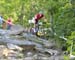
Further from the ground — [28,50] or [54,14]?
[54,14]

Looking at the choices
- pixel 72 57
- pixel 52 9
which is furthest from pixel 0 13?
pixel 72 57

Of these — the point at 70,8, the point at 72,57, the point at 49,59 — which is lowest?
the point at 49,59

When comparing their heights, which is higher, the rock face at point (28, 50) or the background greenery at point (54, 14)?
the background greenery at point (54, 14)

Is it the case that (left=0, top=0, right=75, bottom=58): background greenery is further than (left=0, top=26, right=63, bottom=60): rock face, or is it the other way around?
(left=0, top=26, right=63, bottom=60): rock face

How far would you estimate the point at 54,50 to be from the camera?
693 cm

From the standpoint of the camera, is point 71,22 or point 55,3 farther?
point 55,3

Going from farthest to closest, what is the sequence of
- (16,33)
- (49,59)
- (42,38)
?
(16,33)
(42,38)
(49,59)

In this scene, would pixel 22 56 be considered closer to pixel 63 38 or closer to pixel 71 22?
pixel 63 38

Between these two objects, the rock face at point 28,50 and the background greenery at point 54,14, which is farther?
the rock face at point 28,50

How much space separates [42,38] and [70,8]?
3.32 meters

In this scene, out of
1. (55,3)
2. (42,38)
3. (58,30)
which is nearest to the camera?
(58,30)

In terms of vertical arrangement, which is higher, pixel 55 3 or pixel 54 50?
pixel 55 3

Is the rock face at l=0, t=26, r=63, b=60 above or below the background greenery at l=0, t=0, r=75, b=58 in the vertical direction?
below

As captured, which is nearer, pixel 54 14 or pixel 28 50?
pixel 28 50
